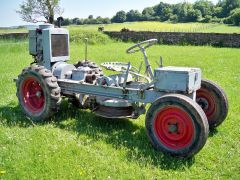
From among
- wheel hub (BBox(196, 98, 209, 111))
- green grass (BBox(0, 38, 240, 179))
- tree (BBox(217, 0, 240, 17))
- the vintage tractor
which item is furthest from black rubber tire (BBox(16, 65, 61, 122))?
tree (BBox(217, 0, 240, 17))

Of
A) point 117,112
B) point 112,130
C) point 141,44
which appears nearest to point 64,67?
point 117,112

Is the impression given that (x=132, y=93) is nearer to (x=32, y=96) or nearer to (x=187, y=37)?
(x=32, y=96)

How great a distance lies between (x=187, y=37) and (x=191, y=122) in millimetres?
20798

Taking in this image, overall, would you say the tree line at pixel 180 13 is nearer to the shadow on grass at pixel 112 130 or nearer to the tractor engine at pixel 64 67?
the tractor engine at pixel 64 67

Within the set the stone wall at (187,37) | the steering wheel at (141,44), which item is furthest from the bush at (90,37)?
the steering wheel at (141,44)

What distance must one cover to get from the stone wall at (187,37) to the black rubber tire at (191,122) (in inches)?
765

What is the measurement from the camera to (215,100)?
5.18 m

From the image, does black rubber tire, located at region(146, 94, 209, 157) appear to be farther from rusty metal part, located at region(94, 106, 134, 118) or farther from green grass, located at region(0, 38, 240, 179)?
rusty metal part, located at region(94, 106, 134, 118)

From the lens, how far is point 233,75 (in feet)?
33.9

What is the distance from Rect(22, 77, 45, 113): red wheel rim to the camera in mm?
6066

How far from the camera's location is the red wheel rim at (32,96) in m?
6.07

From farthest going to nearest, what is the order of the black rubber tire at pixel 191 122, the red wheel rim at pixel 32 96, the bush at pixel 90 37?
1. the bush at pixel 90 37
2. the red wheel rim at pixel 32 96
3. the black rubber tire at pixel 191 122

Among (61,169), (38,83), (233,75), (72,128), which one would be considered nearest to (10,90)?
(38,83)

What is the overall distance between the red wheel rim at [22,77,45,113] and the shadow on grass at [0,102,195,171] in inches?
10.0
